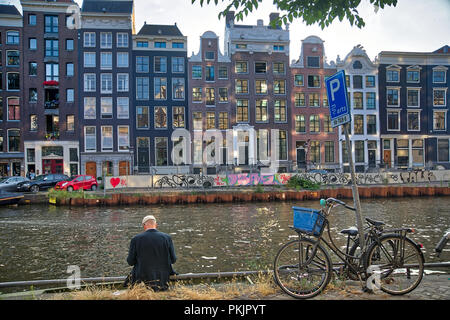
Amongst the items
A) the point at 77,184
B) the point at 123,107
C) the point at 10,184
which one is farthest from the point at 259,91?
the point at 10,184

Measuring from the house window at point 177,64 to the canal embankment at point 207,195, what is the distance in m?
20.6

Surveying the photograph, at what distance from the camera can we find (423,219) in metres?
17.2

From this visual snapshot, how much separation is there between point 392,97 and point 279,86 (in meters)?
15.5

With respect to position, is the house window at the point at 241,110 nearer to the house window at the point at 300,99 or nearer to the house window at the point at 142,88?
the house window at the point at 300,99

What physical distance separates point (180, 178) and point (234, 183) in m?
4.69

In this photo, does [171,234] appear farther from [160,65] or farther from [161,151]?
[160,65]

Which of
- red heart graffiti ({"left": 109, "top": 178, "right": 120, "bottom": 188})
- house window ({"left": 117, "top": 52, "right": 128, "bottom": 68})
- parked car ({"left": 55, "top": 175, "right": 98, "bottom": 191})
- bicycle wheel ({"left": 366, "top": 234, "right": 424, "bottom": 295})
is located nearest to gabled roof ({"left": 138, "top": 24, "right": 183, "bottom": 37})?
house window ({"left": 117, "top": 52, "right": 128, "bottom": 68})

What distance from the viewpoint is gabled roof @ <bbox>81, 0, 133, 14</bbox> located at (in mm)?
44094

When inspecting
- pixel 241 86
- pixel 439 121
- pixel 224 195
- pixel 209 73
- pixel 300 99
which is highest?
pixel 209 73

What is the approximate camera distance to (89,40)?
43500mm

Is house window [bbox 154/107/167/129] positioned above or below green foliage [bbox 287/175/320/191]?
above

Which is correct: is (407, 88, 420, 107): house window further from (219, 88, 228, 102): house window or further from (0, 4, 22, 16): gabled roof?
(0, 4, 22, 16): gabled roof

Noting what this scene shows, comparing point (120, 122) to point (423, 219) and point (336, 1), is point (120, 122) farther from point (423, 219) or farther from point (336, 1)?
point (336, 1)

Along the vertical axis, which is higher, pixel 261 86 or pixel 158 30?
pixel 158 30
